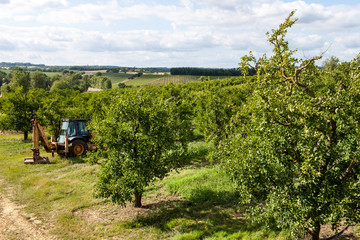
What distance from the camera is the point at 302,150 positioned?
6930mm

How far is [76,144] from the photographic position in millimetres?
22203

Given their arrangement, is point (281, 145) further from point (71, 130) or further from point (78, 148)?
point (71, 130)

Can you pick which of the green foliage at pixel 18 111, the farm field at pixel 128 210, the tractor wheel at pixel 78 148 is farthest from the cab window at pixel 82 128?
the green foliage at pixel 18 111

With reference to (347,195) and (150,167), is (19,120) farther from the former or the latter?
(347,195)

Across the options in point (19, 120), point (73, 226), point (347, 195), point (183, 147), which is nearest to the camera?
point (347, 195)

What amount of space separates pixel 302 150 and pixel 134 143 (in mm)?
7078

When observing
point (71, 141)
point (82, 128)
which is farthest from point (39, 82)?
point (71, 141)

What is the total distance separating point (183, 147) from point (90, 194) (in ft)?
21.1

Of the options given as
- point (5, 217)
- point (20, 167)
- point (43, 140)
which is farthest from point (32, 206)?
point (43, 140)

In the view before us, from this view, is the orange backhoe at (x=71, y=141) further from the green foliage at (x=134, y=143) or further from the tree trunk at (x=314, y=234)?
the tree trunk at (x=314, y=234)

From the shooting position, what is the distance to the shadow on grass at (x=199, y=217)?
1034cm

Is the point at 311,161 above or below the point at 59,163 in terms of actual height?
above

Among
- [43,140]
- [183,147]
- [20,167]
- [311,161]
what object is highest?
[311,161]

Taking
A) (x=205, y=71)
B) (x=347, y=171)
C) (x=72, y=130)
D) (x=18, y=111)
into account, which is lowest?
(x=72, y=130)
